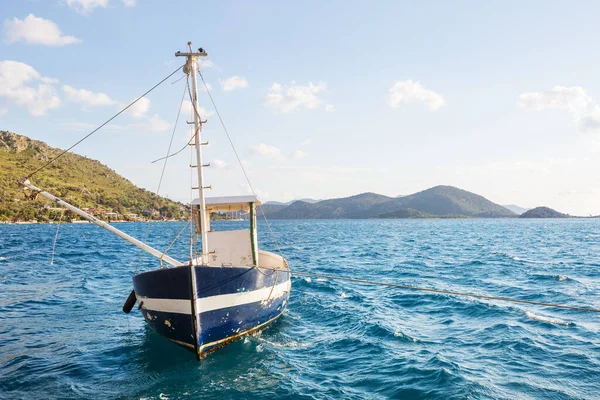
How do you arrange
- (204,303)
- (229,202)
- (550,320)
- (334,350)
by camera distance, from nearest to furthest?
(204,303)
(334,350)
(229,202)
(550,320)

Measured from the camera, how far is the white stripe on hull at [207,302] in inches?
468

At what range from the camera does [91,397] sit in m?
9.68

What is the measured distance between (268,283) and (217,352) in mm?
3010

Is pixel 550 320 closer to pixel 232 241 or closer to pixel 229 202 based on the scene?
pixel 232 241

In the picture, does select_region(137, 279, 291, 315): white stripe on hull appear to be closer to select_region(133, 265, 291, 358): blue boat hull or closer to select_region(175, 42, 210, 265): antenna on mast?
select_region(133, 265, 291, 358): blue boat hull

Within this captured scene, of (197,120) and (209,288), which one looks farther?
(197,120)

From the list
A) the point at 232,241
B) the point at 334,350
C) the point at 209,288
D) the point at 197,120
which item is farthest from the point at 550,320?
the point at 197,120

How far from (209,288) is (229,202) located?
4.13 m

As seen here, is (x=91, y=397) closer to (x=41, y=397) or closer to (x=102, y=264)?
(x=41, y=397)

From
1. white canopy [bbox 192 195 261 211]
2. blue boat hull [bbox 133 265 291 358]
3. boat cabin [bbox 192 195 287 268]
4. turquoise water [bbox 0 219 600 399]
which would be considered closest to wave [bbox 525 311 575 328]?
turquoise water [bbox 0 219 600 399]

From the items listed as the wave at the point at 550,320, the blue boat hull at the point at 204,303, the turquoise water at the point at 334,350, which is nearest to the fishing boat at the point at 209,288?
the blue boat hull at the point at 204,303

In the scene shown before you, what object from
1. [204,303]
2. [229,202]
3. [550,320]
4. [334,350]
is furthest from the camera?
[550,320]

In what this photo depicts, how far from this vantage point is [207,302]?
12.0m

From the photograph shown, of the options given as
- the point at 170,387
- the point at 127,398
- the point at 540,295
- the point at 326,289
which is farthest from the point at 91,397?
the point at 540,295
